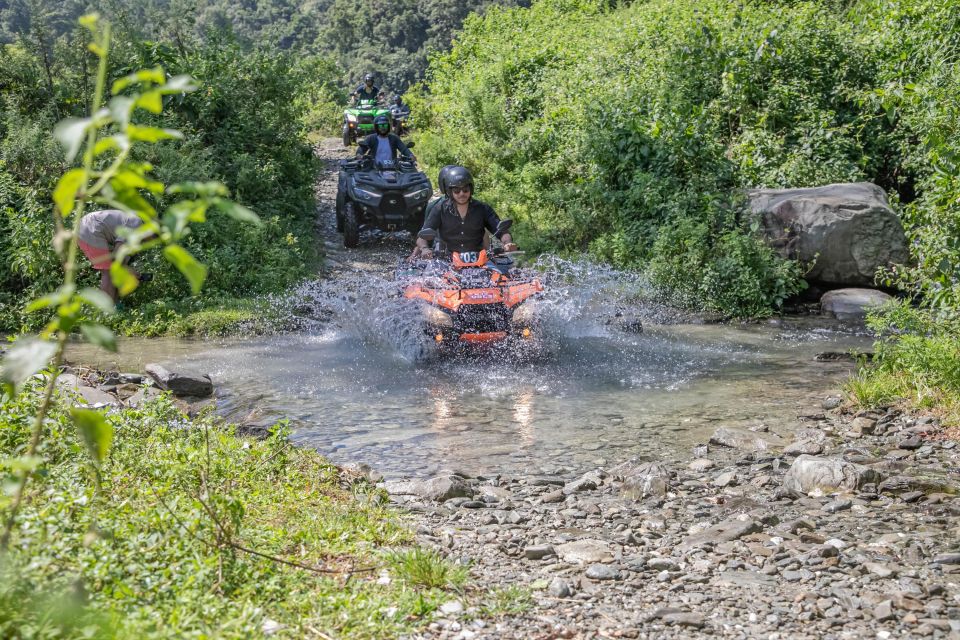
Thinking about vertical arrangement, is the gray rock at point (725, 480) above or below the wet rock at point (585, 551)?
below

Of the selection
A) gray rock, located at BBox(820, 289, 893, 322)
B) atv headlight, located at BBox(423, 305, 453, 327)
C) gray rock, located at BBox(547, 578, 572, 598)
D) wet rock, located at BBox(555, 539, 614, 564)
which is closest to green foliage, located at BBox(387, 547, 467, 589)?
gray rock, located at BBox(547, 578, 572, 598)

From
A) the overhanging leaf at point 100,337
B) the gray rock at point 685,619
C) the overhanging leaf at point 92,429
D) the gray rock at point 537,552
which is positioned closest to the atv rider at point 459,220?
the gray rock at point 537,552

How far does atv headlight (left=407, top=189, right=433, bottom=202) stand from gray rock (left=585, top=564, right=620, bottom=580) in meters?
11.1

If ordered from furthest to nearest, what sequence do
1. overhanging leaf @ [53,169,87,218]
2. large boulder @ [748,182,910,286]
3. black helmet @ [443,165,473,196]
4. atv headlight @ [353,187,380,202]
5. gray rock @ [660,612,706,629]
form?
atv headlight @ [353,187,380,202]
large boulder @ [748,182,910,286]
black helmet @ [443,165,473,196]
gray rock @ [660,612,706,629]
overhanging leaf @ [53,169,87,218]

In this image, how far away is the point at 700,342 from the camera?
10.6 meters

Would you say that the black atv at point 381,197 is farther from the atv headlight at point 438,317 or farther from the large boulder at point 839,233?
the atv headlight at point 438,317

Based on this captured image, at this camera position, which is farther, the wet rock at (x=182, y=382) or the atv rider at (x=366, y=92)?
the atv rider at (x=366, y=92)

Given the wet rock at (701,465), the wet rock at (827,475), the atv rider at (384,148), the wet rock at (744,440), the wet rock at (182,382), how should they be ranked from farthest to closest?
the atv rider at (384,148)
the wet rock at (182,382)
the wet rock at (744,440)
the wet rock at (701,465)
the wet rock at (827,475)

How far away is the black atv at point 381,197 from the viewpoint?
1466 centimetres

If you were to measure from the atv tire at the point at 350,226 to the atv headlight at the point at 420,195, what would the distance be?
1.09 m

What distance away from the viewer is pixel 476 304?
348 inches

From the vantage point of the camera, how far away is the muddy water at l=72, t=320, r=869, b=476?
21.9 feet

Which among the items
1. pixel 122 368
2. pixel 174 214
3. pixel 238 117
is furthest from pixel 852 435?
pixel 238 117

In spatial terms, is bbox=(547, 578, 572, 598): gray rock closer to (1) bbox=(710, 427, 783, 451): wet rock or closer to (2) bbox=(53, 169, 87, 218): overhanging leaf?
(2) bbox=(53, 169, 87, 218): overhanging leaf
